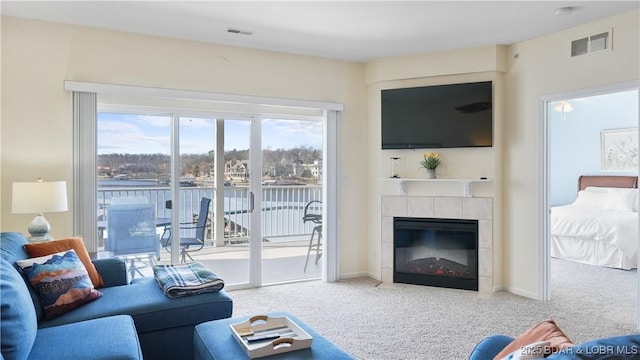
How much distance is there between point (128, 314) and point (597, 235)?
5630 millimetres

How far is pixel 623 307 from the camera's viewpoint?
3.95m

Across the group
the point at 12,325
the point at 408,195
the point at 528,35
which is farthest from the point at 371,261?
the point at 12,325

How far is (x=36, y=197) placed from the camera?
10.4 feet

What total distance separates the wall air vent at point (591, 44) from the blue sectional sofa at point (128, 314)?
145 inches

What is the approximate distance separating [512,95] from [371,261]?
2449 mm

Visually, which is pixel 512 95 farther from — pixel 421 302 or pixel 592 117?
pixel 592 117

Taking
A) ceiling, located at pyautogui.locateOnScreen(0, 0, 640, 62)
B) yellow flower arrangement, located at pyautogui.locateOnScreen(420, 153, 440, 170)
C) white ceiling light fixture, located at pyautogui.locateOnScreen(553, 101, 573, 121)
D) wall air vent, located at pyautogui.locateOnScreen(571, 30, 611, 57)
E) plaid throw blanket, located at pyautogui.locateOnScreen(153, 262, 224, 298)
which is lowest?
plaid throw blanket, located at pyautogui.locateOnScreen(153, 262, 224, 298)

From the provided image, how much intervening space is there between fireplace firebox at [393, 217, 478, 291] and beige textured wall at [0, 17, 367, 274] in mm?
1181

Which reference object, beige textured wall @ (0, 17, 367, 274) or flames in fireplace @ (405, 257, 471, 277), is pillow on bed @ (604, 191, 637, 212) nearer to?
flames in fireplace @ (405, 257, 471, 277)

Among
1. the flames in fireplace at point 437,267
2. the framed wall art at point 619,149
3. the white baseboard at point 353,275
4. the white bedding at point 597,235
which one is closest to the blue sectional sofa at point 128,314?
the white baseboard at point 353,275

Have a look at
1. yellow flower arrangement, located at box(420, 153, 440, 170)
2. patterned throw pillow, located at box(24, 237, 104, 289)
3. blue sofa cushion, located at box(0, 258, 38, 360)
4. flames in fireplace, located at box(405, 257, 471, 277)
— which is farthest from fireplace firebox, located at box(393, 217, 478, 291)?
blue sofa cushion, located at box(0, 258, 38, 360)

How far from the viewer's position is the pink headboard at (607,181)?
6.73 m

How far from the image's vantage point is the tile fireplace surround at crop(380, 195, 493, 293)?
449cm

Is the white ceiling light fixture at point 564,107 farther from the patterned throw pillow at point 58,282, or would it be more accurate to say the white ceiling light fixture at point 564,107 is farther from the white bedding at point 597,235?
the patterned throw pillow at point 58,282
